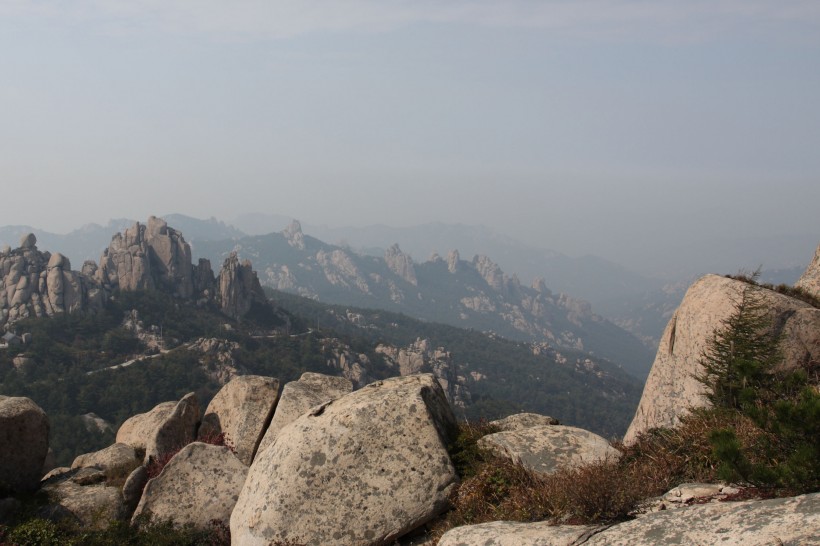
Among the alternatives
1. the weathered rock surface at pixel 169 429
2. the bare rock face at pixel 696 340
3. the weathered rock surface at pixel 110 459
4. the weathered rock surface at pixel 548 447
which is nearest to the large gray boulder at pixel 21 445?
the weathered rock surface at pixel 110 459

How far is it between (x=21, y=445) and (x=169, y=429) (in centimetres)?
390

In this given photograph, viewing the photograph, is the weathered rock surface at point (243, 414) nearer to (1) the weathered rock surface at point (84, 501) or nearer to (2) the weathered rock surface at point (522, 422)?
(1) the weathered rock surface at point (84, 501)

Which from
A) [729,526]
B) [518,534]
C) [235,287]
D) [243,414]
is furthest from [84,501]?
[235,287]

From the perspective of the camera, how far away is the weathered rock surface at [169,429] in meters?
17.4

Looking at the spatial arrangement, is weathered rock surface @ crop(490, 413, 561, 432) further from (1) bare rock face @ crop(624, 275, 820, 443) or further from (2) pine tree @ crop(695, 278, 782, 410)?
(2) pine tree @ crop(695, 278, 782, 410)

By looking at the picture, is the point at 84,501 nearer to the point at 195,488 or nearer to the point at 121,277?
the point at 195,488

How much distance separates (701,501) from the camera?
7.82 m

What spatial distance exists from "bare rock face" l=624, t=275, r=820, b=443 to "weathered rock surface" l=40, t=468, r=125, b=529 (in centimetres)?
1343

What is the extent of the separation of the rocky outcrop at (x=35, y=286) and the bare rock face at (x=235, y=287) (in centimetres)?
3821

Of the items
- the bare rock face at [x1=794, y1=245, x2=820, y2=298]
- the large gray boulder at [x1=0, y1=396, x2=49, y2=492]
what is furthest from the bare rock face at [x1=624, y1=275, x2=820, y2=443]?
the large gray boulder at [x1=0, y1=396, x2=49, y2=492]

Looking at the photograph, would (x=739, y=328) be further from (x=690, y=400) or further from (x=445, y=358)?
(x=445, y=358)

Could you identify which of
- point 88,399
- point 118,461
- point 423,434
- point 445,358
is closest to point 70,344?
point 88,399

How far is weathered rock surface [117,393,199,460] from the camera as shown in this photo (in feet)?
57.1

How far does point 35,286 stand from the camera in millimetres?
134250
